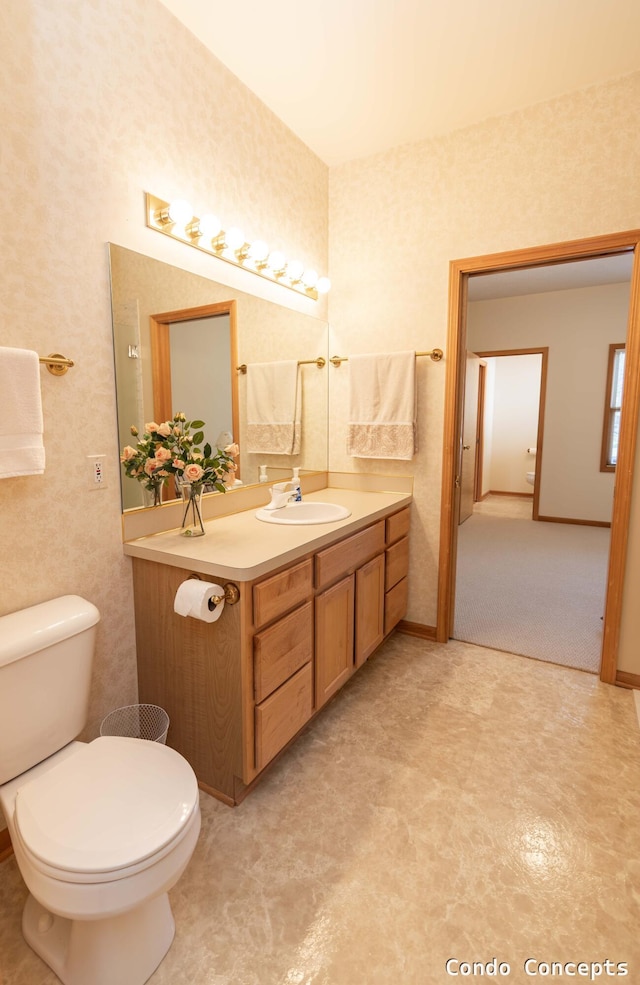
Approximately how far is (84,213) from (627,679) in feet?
9.62

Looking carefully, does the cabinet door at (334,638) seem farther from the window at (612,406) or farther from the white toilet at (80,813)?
the window at (612,406)

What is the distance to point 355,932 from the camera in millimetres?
1232

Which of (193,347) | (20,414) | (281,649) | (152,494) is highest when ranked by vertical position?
(193,347)

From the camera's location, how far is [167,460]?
5.44 ft

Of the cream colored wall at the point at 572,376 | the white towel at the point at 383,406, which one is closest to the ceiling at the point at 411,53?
the white towel at the point at 383,406

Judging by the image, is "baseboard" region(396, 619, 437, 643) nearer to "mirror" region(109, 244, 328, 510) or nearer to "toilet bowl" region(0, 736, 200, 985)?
"mirror" region(109, 244, 328, 510)

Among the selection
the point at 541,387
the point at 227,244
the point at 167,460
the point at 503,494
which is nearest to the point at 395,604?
the point at 167,460

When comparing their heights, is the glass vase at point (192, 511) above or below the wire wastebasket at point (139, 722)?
above

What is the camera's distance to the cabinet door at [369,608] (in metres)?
2.21

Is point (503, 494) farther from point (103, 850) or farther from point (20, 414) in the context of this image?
point (103, 850)

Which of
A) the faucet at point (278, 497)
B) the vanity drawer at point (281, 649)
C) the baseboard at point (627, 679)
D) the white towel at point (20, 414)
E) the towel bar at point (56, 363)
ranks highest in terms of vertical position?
the towel bar at point (56, 363)

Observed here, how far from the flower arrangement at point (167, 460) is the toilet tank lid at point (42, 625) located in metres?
0.46

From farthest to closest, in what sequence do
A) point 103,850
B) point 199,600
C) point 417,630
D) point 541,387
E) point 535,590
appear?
point 541,387 → point 535,590 → point 417,630 → point 199,600 → point 103,850

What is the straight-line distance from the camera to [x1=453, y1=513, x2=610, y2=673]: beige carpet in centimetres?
275
